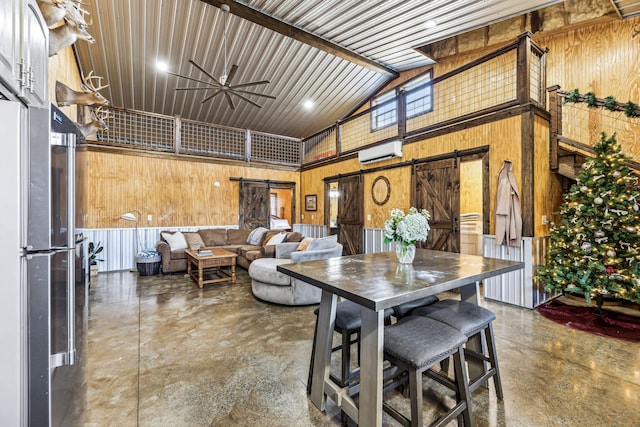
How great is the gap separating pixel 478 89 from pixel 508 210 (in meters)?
2.78

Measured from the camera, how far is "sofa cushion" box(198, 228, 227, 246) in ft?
22.5

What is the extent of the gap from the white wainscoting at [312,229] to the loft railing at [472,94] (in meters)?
1.97

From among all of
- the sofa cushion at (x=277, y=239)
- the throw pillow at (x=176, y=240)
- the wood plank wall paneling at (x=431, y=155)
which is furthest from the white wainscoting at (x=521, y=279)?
the throw pillow at (x=176, y=240)

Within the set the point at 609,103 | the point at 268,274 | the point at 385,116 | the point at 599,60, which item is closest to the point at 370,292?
the point at 268,274

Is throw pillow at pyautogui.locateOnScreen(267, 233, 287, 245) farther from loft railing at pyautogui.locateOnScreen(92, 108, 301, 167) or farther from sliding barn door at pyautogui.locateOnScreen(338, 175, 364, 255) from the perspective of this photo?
loft railing at pyautogui.locateOnScreen(92, 108, 301, 167)

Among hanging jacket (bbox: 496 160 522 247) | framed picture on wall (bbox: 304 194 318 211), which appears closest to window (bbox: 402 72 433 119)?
hanging jacket (bbox: 496 160 522 247)

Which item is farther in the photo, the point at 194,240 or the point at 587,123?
the point at 194,240

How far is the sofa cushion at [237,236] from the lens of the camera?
23.4 feet

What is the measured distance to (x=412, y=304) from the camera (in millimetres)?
2174

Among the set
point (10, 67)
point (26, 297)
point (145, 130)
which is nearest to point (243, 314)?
point (26, 297)

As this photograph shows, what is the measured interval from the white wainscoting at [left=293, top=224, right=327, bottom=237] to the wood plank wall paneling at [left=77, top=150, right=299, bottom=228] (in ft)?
6.52

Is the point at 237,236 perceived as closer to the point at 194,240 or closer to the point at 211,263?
the point at 194,240

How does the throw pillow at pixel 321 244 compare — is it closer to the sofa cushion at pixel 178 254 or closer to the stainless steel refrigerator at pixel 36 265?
the stainless steel refrigerator at pixel 36 265

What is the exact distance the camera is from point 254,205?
7.99 m
